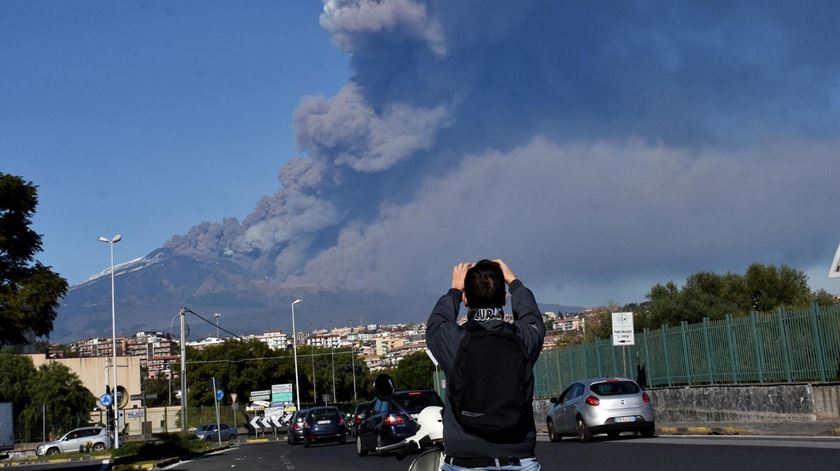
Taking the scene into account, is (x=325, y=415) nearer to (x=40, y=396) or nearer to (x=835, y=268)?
(x=835, y=268)

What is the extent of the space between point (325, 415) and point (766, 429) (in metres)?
19.4

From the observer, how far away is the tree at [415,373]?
15138cm

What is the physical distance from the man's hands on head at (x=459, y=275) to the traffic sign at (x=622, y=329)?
2754 cm

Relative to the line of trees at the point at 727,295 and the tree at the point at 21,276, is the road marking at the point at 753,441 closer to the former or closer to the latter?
the tree at the point at 21,276

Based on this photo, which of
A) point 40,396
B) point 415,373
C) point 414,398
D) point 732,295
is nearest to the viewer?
point 414,398

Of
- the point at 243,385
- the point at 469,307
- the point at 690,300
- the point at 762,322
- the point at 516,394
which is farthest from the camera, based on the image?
the point at 243,385

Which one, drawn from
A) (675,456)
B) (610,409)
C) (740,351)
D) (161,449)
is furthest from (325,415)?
(675,456)

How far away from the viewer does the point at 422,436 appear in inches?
239

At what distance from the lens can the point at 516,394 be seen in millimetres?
4609

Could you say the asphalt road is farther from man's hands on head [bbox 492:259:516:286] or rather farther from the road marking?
man's hands on head [bbox 492:259:516:286]

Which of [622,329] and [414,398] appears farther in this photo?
[622,329]

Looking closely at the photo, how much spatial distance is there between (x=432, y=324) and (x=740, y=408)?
24775mm

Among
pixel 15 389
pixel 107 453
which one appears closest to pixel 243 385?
pixel 15 389

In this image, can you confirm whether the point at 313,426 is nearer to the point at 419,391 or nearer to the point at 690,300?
the point at 419,391
